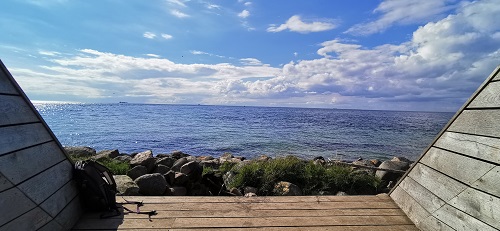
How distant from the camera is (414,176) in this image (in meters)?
3.43

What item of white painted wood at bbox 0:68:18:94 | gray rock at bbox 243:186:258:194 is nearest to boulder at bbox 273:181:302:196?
gray rock at bbox 243:186:258:194

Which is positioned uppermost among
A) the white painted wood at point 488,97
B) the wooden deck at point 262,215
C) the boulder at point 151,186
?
the white painted wood at point 488,97

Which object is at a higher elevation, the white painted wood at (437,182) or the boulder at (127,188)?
the white painted wood at (437,182)

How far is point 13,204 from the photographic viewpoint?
217 centimetres

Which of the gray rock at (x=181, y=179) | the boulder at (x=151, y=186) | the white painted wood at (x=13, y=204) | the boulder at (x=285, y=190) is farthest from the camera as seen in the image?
the gray rock at (x=181, y=179)

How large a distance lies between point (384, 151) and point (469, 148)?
1915cm

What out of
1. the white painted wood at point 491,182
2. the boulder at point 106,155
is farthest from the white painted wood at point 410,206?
the boulder at point 106,155

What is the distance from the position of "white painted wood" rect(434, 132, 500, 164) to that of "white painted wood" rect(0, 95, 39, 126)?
4.35 meters

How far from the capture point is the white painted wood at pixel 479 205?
85.6 inches

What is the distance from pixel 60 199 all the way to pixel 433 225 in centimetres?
416

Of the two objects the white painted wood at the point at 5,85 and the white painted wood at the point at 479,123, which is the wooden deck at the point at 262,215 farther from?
the white painted wood at the point at 5,85

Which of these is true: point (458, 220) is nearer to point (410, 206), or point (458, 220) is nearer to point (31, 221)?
point (410, 206)

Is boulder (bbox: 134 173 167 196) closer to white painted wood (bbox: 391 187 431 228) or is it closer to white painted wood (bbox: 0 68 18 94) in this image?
white painted wood (bbox: 0 68 18 94)

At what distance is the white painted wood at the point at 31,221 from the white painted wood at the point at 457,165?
4124 mm
